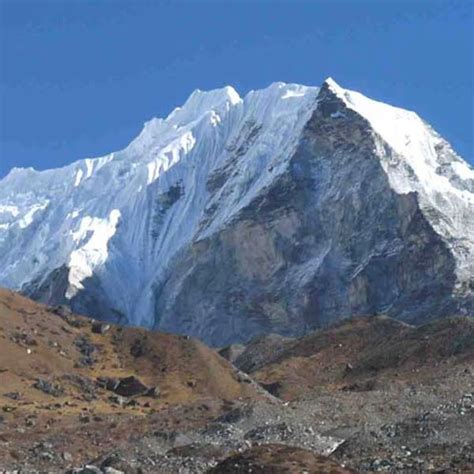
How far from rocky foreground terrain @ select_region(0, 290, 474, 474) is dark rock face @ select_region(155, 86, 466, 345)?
56771 millimetres

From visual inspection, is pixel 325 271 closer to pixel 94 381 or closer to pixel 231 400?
pixel 94 381

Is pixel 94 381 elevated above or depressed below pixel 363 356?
below

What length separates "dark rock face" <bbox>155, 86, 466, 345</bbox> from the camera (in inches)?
7003

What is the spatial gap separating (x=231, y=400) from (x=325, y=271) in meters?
108

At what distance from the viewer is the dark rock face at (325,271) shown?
178 meters

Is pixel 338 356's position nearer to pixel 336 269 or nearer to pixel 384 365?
pixel 384 365

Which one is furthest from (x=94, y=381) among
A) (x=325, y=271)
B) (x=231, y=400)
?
(x=325, y=271)

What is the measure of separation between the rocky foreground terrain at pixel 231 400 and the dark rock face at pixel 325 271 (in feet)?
186

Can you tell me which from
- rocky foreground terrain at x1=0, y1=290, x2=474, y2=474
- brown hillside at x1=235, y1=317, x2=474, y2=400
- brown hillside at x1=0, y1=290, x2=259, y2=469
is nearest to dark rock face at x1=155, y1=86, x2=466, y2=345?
brown hillside at x1=235, y1=317, x2=474, y2=400

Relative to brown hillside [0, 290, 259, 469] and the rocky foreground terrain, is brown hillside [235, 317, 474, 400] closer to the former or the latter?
the rocky foreground terrain

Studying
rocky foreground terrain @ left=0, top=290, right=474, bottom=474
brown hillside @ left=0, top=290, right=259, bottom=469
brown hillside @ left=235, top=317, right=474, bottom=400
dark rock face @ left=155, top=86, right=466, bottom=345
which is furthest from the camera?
dark rock face @ left=155, top=86, right=466, bottom=345

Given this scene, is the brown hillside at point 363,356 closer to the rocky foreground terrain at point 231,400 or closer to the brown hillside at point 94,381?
the rocky foreground terrain at point 231,400

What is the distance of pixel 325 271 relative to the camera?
7333 inches

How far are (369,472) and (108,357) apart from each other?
184 feet
